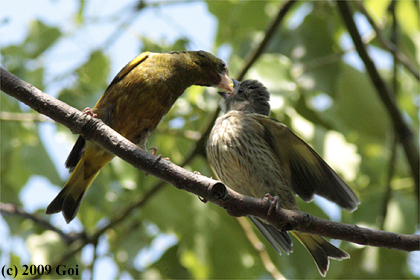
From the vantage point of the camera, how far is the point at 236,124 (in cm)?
412

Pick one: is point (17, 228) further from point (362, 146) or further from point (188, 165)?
point (362, 146)

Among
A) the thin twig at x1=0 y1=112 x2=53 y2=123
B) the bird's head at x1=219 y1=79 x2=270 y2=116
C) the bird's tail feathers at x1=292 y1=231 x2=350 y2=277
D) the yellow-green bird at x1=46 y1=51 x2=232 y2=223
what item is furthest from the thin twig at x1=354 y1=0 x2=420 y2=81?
the thin twig at x1=0 y1=112 x2=53 y2=123

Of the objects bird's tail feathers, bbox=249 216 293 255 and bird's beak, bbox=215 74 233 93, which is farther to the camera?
bird's beak, bbox=215 74 233 93

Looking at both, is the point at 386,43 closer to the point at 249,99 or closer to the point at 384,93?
the point at 384,93

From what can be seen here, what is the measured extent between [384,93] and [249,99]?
1.37 m

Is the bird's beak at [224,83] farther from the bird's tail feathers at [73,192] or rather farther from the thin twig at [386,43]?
the thin twig at [386,43]

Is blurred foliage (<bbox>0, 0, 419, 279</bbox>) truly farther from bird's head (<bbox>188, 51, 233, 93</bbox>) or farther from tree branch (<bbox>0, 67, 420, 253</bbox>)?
tree branch (<bbox>0, 67, 420, 253</bbox>)

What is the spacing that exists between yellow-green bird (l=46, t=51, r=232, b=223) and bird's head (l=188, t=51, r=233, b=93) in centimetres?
1

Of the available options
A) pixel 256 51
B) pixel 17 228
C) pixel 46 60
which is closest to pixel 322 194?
pixel 256 51

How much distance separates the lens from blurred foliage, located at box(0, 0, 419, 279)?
409 cm

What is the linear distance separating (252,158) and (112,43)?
2310 millimetres

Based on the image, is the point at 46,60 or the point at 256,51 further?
the point at 46,60

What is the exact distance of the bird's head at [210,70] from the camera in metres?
3.88

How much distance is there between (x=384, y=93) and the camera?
4512 millimetres
